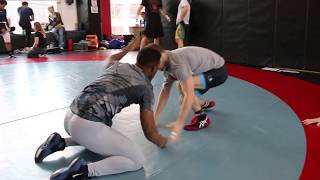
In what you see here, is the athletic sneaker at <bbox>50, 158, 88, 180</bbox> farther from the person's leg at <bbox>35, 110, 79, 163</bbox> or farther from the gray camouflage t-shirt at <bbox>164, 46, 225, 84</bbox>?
the gray camouflage t-shirt at <bbox>164, 46, 225, 84</bbox>

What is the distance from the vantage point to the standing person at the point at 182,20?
803 centimetres

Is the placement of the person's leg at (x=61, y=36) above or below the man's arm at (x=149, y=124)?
above

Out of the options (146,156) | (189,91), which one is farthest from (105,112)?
(189,91)

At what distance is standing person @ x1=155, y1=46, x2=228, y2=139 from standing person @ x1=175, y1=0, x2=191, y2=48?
477cm

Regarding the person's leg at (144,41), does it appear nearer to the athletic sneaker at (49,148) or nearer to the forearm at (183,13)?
the forearm at (183,13)

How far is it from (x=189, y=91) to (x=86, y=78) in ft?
11.0

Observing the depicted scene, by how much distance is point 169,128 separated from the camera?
3285 mm

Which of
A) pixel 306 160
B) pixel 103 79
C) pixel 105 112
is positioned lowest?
pixel 306 160

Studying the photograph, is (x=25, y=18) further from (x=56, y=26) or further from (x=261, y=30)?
(x=261, y=30)

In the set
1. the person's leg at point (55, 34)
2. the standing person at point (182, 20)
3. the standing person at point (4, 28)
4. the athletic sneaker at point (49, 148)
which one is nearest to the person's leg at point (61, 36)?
the person's leg at point (55, 34)

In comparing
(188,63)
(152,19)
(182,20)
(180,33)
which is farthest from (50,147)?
(182,20)

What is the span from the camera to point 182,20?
821cm

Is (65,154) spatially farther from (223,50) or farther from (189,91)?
(223,50)

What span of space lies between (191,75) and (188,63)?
0.28 m
